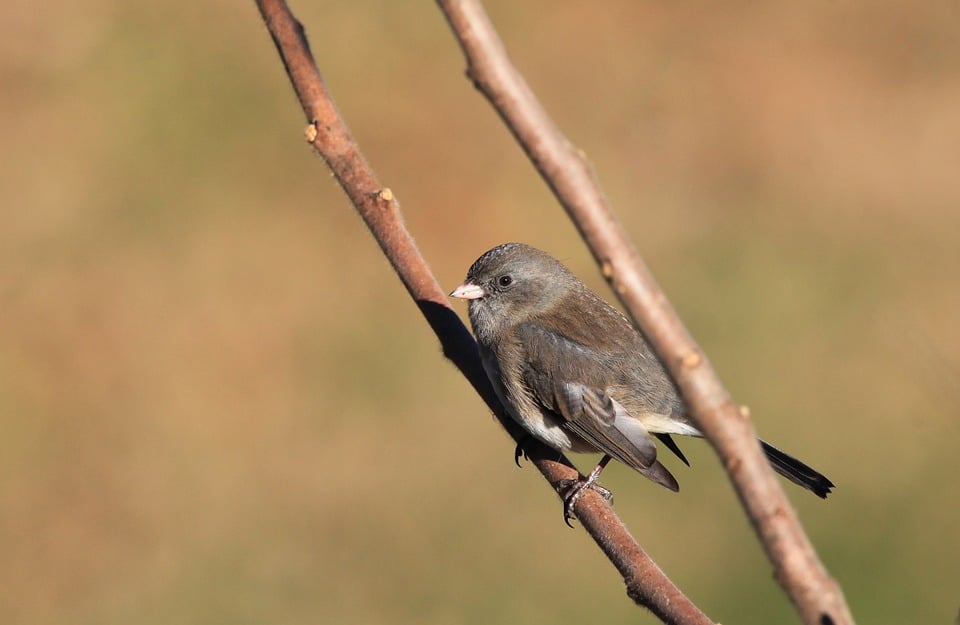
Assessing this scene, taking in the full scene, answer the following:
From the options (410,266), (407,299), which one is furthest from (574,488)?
(407,299)

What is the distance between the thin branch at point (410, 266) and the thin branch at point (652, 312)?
769mm

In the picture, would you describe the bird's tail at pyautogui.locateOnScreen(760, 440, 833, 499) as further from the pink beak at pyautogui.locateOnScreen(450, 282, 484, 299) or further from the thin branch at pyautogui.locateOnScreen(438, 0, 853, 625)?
the thin branch at pyautogui.locateOnScreen(438, 0, 853, 625)

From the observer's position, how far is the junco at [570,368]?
3.36m

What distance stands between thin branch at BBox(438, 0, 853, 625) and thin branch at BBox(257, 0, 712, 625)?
0.77 metres

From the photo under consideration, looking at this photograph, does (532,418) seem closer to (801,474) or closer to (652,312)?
Result: (801,474)

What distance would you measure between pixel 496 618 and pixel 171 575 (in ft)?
5.29

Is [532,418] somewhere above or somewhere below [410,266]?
below

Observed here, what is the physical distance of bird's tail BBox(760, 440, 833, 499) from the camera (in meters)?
2.98

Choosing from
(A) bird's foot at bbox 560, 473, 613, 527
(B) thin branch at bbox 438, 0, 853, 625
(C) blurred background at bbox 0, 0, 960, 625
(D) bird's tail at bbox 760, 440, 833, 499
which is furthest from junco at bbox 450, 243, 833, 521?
(C) blurred background at bbox 0, 0, 960, 625

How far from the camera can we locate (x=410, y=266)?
2.76 metres

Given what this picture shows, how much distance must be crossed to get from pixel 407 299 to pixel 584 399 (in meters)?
3.75

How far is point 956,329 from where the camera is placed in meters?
7.00

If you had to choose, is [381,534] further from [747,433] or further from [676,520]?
[747,433]

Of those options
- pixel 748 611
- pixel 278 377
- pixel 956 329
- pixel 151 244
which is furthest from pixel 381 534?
pixel 956 329
